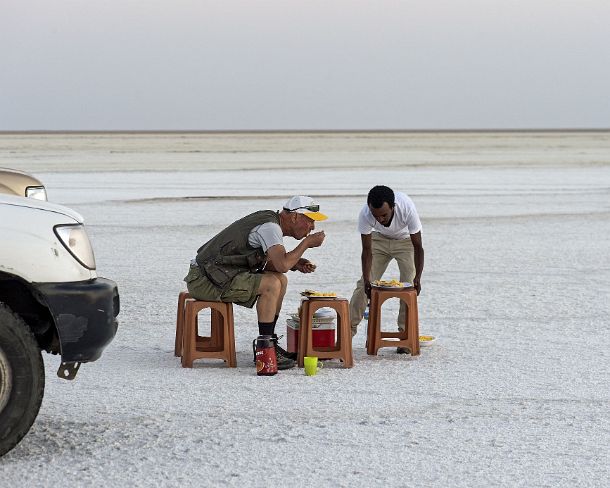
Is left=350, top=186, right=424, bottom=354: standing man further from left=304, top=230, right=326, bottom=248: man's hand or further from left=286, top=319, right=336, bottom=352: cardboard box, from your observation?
left=304, top=230, right=326, bottom=248: man's hand

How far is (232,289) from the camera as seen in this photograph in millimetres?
7520

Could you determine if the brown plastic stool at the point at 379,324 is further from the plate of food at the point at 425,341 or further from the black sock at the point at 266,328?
the black sock at the point at 266,328

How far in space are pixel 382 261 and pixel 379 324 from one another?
948mm

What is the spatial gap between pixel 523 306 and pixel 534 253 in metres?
4.25

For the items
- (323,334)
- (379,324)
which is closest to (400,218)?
(379,324)

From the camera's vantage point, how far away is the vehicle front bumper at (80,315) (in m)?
5.30

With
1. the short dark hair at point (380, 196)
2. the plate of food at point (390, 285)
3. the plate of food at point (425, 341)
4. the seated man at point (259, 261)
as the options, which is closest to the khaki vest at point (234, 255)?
the seated man at point (259, 261)

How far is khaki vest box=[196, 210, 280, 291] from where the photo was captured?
757 centimetres

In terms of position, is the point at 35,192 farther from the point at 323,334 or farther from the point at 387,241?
the point at 323,334

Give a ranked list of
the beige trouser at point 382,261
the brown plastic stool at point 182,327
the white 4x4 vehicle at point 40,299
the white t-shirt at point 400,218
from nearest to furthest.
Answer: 1. the white 4x4 vehicle at point 40,299
2. the brown plastic stool at point 182,327
3. the white t-shirt at point 400,218
4. the beige trouser at point 382,261

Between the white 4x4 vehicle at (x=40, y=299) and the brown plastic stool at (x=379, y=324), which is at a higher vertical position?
the white 4x4 vehicle at (x=40, y=299)

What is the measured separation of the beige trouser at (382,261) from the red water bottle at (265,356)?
1.45m

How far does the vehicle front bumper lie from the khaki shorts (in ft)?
6.88

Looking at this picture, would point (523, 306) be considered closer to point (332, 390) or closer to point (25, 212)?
point (332, 390)
